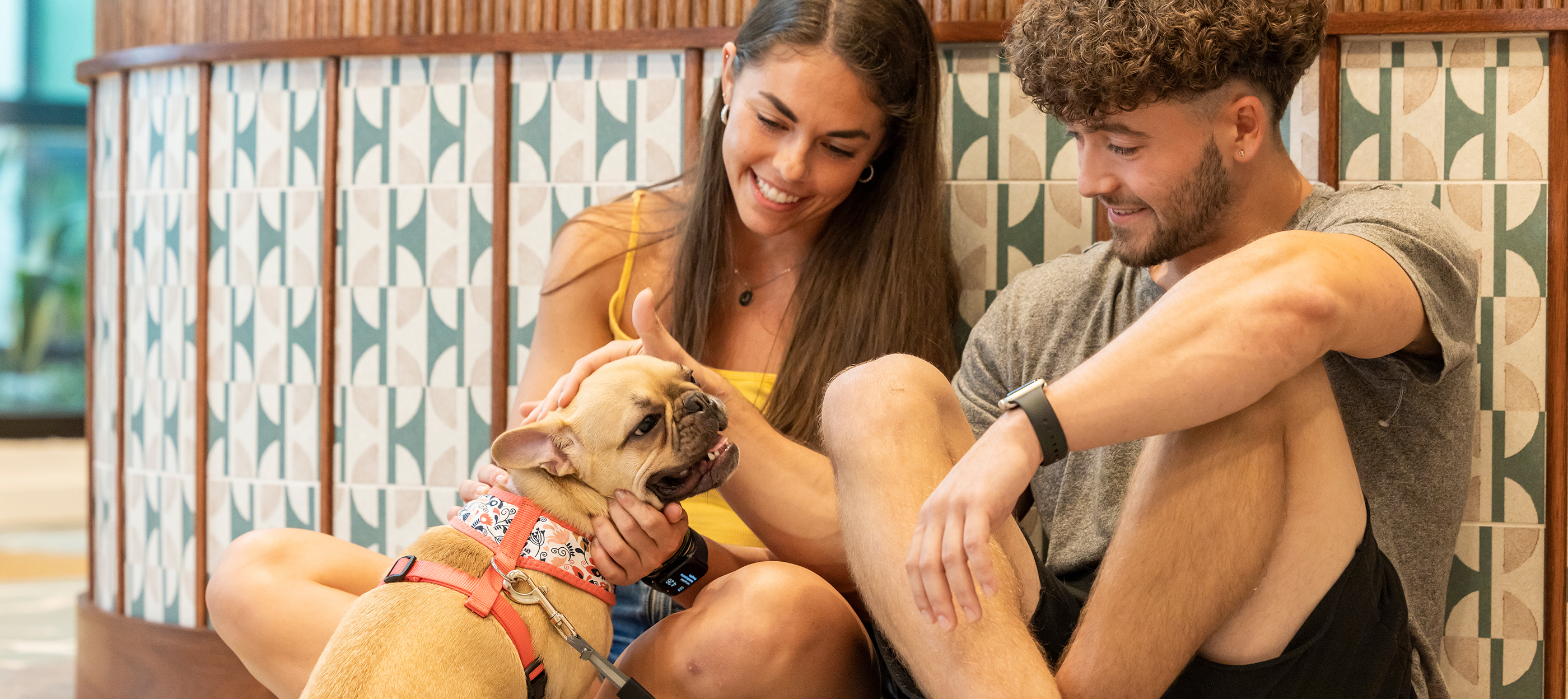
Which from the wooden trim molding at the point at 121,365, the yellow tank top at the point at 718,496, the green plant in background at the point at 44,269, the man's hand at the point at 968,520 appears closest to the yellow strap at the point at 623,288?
the yellow tank top at the point at 718,496

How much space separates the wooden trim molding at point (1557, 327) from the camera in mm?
1846

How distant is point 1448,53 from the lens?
6.16 ft

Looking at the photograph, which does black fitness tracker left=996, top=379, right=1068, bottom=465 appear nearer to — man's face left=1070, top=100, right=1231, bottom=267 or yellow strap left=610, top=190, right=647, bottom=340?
man's face left=1070, top=100, right=1231, bottom=267

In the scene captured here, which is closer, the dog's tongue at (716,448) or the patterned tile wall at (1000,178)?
the dog's tongue at (716,448)

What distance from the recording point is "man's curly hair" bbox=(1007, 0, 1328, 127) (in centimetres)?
140

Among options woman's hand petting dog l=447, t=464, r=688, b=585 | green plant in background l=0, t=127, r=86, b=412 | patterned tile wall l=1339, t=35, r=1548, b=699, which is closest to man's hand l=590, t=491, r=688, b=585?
woman's hand petting dog l=447, t=464, r=688, b=585

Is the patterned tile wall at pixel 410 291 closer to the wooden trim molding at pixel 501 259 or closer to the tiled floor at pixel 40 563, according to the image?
the wooden trim molding at pixel 501 259

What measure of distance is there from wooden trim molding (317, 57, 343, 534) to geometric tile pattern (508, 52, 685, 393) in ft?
1.23

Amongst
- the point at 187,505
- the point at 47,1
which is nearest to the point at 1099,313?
the point at 187,505

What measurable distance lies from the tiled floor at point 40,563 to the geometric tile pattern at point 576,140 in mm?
1429

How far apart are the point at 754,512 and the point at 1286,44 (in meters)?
1.00

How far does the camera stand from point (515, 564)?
1.33 meters

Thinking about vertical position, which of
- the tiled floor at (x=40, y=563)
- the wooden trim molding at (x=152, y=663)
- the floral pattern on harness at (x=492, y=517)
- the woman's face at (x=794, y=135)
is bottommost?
the tiled floor at (x=40, y=563)

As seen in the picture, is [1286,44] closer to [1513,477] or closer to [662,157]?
[1513,477]
